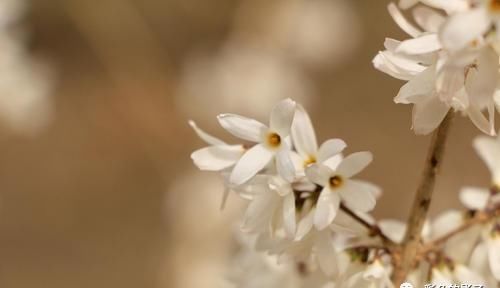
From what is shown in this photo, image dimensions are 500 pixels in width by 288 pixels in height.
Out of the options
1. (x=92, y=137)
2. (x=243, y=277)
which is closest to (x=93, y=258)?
(x=92, y=137)

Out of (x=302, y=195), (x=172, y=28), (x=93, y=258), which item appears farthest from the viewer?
(x=172, y=28)

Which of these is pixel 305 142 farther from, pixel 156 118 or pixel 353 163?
pixel 156 118

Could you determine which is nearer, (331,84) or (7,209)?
(7,209)

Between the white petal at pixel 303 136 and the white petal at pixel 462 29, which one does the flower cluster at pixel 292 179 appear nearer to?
the white petal at pixel 303 136

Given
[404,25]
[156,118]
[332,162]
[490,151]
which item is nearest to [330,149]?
[332,162]

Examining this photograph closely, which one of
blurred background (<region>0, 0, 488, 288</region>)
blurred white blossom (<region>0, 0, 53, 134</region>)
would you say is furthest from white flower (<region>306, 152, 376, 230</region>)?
blurred white blossom (<region>0, 0, 53, 134</region>)

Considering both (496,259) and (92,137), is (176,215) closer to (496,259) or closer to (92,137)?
(496,259)
